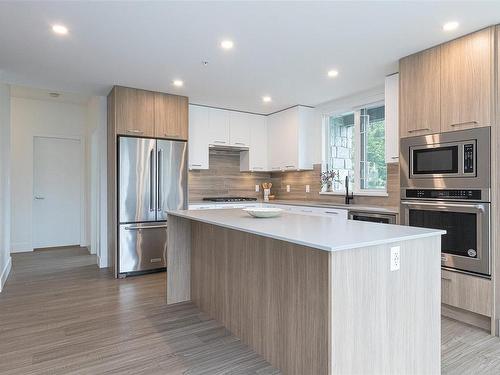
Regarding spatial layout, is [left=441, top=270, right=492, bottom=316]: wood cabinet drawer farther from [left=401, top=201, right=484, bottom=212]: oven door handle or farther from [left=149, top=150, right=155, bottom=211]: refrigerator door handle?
[left=149, top=150, right=155, bottom=211]: refrigerator door handle

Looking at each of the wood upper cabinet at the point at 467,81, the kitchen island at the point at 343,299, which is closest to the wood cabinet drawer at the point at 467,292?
the kitchen island at the point at 343,299

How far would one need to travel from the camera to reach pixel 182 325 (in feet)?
8.96

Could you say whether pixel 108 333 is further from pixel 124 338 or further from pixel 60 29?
pixel 60 29

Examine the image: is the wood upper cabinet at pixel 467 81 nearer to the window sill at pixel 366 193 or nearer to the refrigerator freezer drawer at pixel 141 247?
the window sill at pixel 366 193

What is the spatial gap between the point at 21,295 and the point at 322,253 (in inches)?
136

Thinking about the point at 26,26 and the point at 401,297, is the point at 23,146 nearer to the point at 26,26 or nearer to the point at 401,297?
the point at 26,26

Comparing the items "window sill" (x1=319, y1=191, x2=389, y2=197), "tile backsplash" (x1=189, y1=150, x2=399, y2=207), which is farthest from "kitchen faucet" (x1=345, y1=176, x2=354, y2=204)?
"tile backsplash" (x1=189, y1=150, x2=399, y2=207)

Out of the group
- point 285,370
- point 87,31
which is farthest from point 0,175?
point 285,370

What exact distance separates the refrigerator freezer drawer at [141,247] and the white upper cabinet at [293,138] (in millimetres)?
2181

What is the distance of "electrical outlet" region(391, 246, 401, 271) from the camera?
5.43ft

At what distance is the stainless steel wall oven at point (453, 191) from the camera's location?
2582mm

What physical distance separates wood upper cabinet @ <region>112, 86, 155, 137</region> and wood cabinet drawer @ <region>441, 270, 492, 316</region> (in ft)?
12.3

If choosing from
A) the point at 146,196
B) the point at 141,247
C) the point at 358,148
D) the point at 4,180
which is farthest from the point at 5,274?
Answer: the point at 358,148

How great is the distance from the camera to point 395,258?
166 cm
